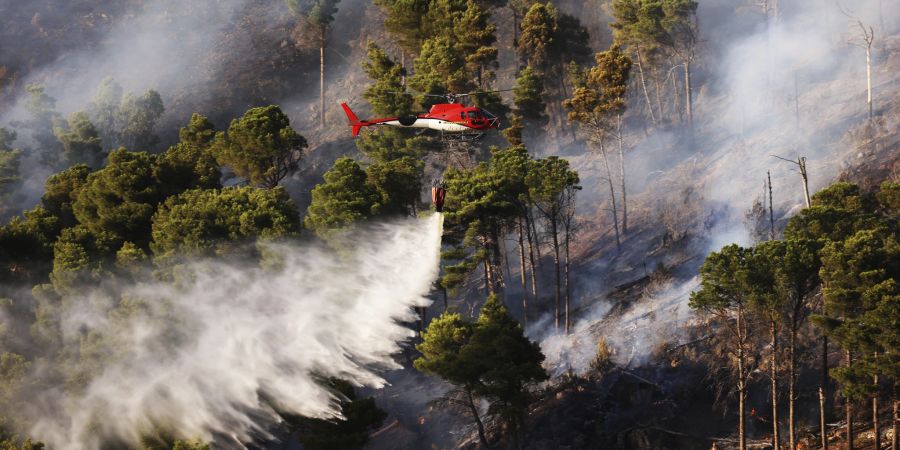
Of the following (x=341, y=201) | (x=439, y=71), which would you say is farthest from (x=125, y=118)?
(x=341, y=201)

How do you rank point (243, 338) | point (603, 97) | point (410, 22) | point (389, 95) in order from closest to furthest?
point (243, 338) < point (603, 97) < point (389, 95) < point (410, 22)

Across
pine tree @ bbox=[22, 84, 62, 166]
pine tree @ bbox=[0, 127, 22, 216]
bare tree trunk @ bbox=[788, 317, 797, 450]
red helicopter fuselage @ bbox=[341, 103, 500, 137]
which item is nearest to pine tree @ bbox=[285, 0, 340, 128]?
pine tree @ bbox=[22, 84, 62, 166]

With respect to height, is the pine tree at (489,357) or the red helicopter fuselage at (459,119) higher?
the red helicopter fuselage at (459,119)

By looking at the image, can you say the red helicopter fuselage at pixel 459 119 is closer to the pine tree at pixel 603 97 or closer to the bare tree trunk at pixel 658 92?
the pine tree at pixel 603 97

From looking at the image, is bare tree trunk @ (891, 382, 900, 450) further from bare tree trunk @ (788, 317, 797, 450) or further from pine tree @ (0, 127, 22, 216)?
pine tree @ (0, 127, 22, 216)

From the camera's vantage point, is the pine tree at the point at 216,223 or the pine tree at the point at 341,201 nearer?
the pine tree at the point at 216,223

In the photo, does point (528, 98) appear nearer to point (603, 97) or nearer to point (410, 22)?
point (603, 97)

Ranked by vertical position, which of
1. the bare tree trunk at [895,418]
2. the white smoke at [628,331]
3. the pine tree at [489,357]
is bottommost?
the bare tree trunk at [895,418]

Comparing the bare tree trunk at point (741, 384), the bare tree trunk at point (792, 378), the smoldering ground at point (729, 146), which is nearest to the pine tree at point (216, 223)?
the smoldering ground at point (729, 146)

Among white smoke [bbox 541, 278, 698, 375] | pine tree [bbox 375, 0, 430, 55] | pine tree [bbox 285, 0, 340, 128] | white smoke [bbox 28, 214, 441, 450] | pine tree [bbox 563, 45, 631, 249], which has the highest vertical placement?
pine tree [bbox 285, 0, 340, 128]
